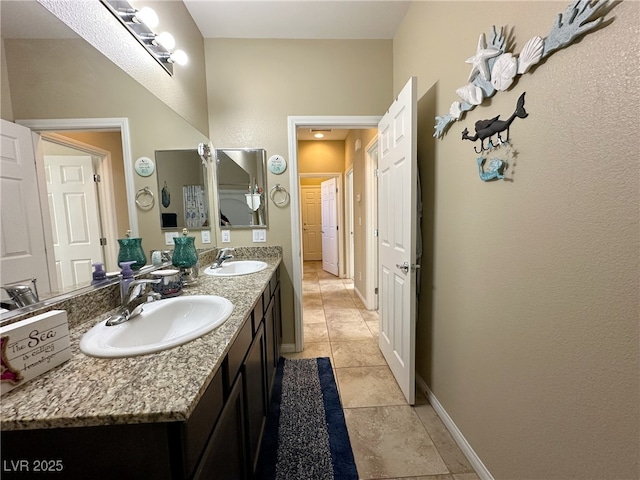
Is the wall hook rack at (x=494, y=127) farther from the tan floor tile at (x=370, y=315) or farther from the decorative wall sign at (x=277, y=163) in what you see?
the tan floor tile at (x=370, y=315)

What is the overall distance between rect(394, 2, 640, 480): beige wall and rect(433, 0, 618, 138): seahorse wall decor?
0.10ft

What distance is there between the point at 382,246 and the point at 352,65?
1528 millimetres

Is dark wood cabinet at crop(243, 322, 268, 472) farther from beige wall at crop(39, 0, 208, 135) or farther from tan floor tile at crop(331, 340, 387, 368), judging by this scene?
beige wall at crop(39, 0, 208, 135)

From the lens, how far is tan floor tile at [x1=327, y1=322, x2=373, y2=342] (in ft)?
8.34

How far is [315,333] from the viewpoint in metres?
2.66

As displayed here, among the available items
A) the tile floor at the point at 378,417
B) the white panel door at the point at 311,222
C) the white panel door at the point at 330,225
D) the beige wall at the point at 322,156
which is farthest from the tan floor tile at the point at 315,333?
the white panel door at the point at 311,222

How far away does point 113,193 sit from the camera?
108 centimetres

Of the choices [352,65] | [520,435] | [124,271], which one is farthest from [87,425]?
[352,65]

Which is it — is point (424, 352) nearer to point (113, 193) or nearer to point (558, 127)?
point (558, 127)

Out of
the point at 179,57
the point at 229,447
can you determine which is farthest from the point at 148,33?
the point at 229,447

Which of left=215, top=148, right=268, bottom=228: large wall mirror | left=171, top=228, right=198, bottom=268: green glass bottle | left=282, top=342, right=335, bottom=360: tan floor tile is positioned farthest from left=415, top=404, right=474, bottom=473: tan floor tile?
left=215, top=148, right=268, bottom=228: large wall mirror

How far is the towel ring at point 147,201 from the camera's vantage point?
1269 millimetres

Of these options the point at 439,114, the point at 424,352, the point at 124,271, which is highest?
the point at 439,114

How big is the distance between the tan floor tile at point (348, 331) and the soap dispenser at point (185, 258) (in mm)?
1583
